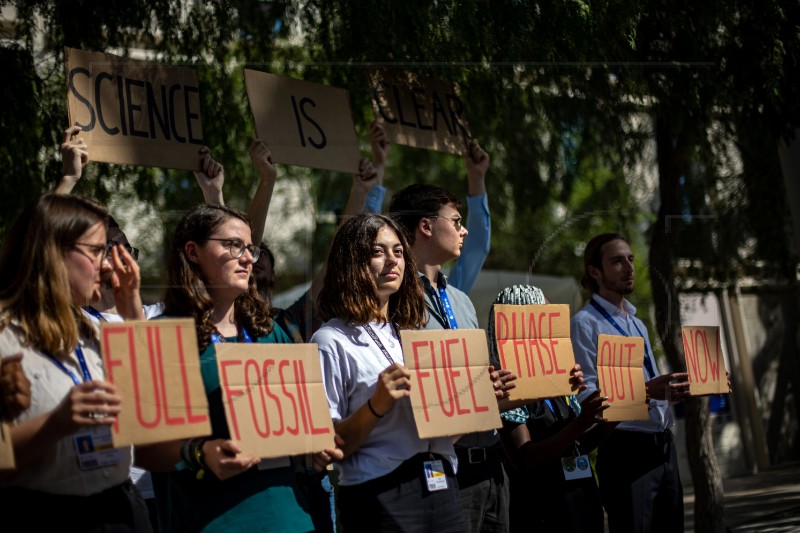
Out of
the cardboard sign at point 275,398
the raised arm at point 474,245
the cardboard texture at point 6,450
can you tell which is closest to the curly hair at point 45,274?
the cardboard texture at point 6,450

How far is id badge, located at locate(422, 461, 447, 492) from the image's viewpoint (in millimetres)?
3180

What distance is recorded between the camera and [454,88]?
5.64 meters

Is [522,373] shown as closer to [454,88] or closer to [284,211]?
[454,88]

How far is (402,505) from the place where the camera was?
3.13 m

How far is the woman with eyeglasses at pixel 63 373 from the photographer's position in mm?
2334

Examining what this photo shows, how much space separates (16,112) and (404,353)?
3.16m

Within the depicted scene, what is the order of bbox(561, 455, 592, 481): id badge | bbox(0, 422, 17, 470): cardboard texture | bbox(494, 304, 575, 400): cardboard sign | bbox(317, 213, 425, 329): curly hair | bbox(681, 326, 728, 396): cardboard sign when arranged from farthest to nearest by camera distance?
bbox(681, 326, 728, 396): cardboard sign
bbox(561, 455, 592, 481): id badge
bbox(494, 304, 575, 400): cardboard sign
bbox(317, 213, 425, 329): curly hair
bbox(0, 422, 17, 470): cardboard texture

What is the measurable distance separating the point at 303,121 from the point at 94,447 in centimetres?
261

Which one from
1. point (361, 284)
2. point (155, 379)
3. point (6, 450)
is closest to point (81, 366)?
point (155, 379)

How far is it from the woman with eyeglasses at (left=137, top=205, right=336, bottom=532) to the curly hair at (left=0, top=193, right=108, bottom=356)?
0.46m

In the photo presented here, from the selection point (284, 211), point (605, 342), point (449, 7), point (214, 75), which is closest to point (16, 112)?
point (214, 75)

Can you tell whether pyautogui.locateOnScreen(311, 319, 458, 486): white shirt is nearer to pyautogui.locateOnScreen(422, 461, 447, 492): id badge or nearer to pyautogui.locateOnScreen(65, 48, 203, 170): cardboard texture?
pyautogui.locateOnScreen(422, 461, 447, 492): id badge

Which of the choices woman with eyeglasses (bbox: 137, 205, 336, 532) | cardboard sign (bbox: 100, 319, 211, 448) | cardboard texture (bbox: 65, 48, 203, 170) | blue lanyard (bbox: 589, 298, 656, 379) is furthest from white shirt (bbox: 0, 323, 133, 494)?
blue lanyard (bbox: 589, 298, 656, 379)

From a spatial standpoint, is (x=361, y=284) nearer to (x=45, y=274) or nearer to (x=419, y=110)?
(x=45, y=274)
